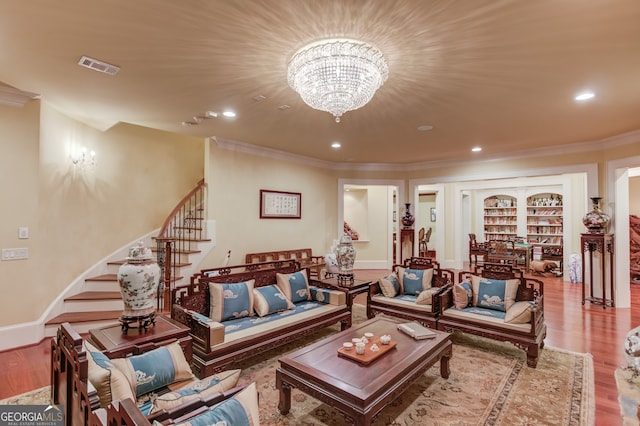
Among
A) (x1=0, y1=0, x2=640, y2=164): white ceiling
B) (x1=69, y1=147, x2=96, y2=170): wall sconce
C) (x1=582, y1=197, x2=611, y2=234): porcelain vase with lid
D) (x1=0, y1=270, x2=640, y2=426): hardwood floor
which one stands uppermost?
(x1=0, y1=0, x2=640, y2=164): white ceiling

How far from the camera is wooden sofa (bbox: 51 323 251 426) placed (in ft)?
3.50

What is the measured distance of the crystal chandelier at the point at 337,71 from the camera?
2.33 meters

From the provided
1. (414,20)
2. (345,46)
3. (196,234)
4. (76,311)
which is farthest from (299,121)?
(76,311)

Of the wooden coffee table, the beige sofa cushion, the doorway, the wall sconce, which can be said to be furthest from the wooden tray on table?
the doorway

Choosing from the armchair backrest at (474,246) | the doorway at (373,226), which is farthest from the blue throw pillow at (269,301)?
the armchair backrest at (474,246)

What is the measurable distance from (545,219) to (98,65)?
1090cm

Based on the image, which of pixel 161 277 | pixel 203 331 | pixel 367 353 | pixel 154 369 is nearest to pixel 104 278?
pixel 161 277

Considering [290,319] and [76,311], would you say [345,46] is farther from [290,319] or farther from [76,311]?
[76,311]

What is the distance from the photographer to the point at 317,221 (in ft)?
23.3

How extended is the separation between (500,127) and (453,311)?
2.63m

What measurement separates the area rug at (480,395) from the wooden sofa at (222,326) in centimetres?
32

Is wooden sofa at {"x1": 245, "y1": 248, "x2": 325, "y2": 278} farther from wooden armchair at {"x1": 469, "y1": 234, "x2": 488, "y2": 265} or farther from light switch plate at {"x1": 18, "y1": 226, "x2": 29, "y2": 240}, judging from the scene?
wooden armchair at {"x1": 469, "y1": 234, "x2": 488, "y2": 265}

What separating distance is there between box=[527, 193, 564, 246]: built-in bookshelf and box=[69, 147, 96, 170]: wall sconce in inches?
422

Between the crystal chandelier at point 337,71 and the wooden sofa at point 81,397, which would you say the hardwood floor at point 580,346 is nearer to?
the wooden sofa at point 81,397
